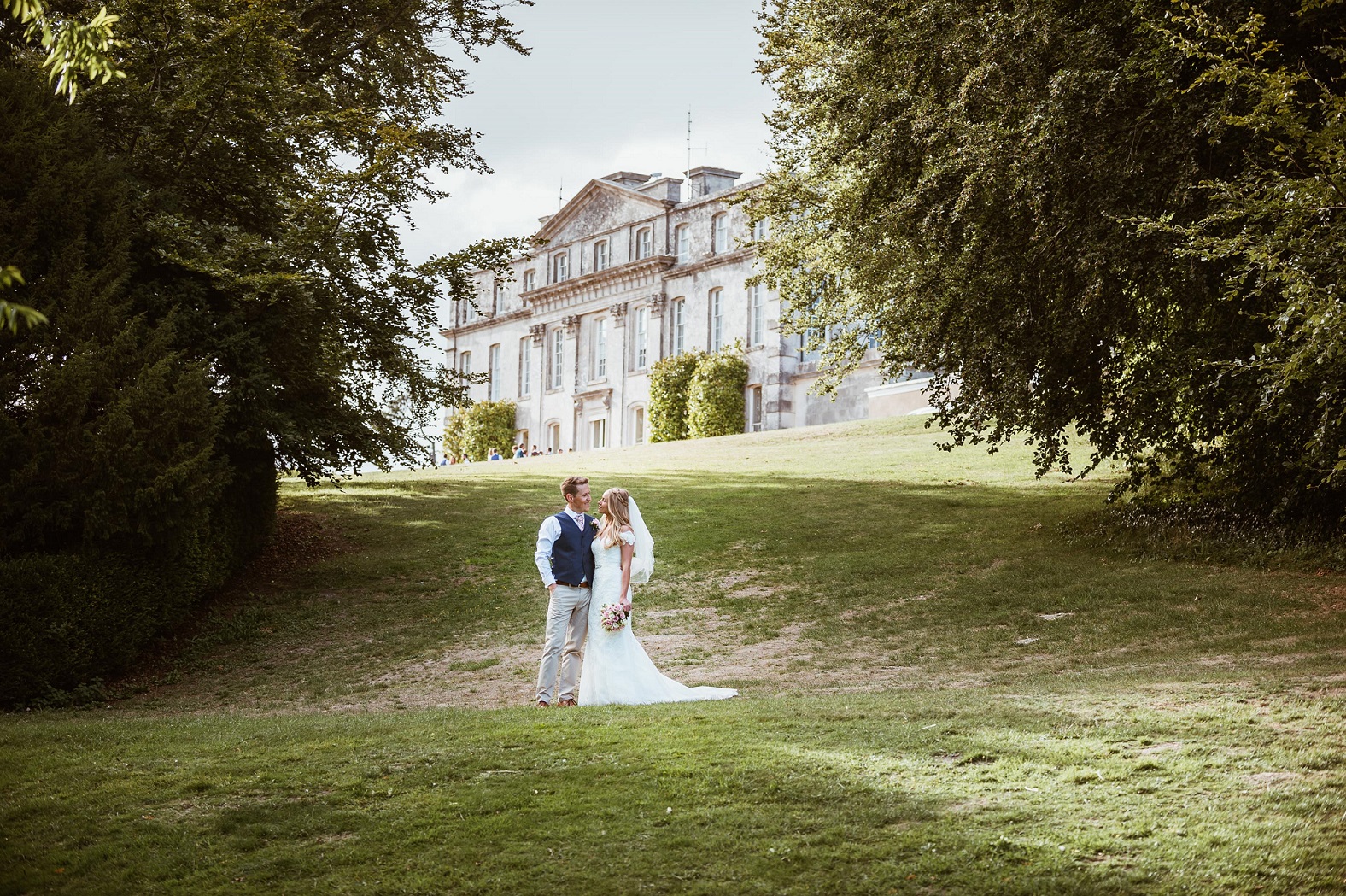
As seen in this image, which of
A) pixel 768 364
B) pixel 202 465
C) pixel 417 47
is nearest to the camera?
pixel 202 465

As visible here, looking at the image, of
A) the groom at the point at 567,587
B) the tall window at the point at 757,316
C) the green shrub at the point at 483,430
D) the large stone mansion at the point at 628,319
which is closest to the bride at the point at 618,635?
the groom at the point at 567,587

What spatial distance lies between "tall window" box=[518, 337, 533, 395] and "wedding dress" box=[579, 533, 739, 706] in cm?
4681

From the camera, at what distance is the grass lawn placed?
225 inches

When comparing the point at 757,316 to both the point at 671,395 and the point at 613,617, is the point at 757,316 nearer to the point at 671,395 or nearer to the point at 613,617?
the point at 671,395

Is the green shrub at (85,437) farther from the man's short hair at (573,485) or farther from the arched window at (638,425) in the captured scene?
the arched window at (638,425)

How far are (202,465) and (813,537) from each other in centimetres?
946

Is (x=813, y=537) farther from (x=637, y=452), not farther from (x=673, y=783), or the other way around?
(x=637, y=452)

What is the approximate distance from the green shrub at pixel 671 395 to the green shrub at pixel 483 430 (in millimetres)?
12184

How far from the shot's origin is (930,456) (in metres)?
26.5

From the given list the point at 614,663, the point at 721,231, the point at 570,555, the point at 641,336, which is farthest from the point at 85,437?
the point at 641,336

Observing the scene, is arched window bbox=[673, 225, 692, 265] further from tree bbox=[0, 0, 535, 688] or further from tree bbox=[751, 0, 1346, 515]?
tree bbox=[751, 0, 1346, 515]

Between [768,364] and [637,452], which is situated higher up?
[768,364]

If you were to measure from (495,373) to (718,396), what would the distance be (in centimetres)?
1797

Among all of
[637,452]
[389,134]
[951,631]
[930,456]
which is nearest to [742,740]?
[951,631]
